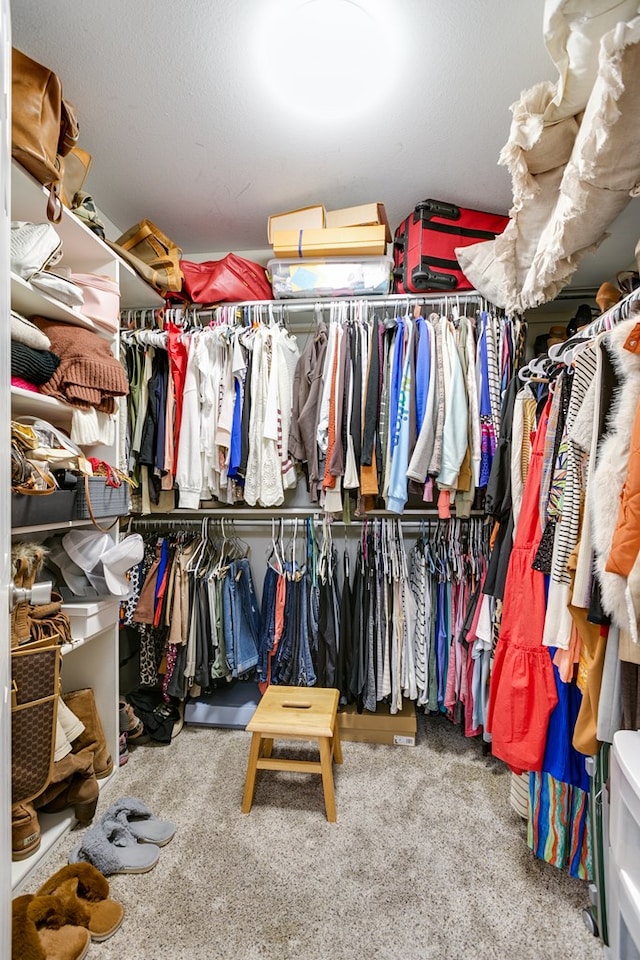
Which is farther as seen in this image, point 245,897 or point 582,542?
point 245,897

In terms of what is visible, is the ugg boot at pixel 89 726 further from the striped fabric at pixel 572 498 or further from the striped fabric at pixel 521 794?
the striped fabric at pixel 572 498

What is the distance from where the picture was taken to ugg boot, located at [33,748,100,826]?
1.61m

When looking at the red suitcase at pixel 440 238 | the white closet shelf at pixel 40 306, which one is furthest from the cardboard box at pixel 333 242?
the white closet shelf at pixel 40 306

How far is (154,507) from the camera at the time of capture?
2.45 meters

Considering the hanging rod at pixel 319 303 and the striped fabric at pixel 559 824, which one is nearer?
the striped fabric at pixel 559 824

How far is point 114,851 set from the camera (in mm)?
1527

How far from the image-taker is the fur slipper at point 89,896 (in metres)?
1.30

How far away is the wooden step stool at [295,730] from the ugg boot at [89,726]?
0.59 meters

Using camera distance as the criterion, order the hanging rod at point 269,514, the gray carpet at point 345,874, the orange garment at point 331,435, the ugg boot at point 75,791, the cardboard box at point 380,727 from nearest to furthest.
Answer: the gray carpet at point 345,874 → the ugg boot at point 75,791 → the orange garment at point 331,435 → the cardboard box at point 380,727 → the hanging rod at point 269,514

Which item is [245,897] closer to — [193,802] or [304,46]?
[193,802]

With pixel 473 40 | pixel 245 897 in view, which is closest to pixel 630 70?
pixel 473 40

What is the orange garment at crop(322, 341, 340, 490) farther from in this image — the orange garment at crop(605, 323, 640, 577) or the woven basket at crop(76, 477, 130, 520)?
the orange garment at crop(605, 323, 640, 577)

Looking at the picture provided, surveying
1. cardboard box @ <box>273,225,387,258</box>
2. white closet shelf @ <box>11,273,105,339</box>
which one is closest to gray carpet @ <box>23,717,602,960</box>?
white closet shelf @ <box>11,273,105,339</box>

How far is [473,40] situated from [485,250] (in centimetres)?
75
